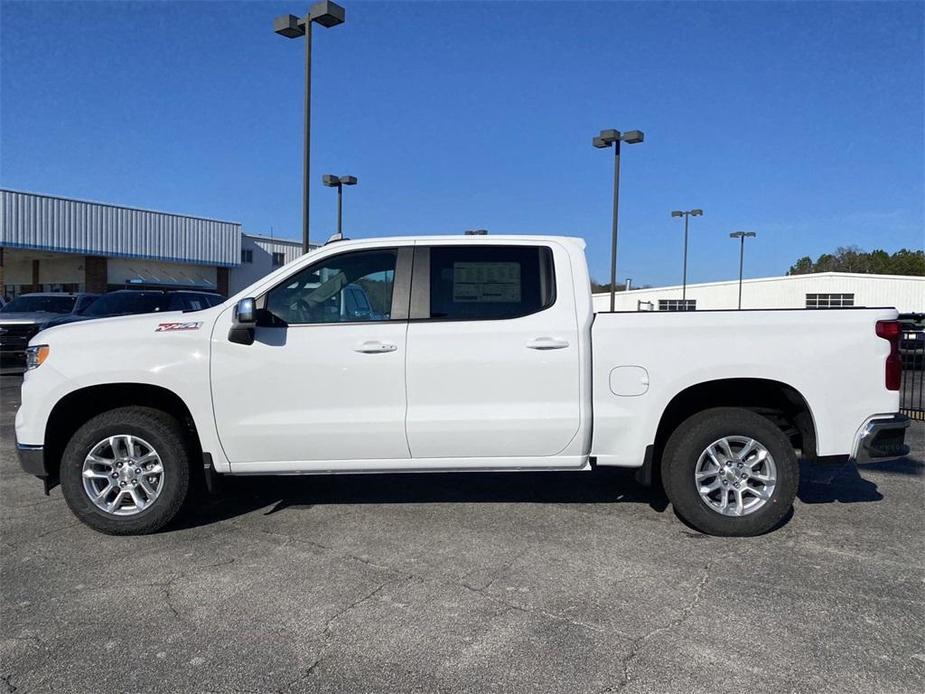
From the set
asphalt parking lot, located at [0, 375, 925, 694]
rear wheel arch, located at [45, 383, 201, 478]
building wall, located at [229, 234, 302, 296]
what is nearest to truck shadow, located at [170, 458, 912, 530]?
asphalt parking lot, located at [0, 375, 925, 694]

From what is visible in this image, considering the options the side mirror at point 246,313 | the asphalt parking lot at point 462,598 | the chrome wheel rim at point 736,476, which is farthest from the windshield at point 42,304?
the chrome wheel rim at point 736,476

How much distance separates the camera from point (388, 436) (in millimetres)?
4637

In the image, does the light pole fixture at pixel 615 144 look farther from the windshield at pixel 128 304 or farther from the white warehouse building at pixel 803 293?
the white warehouse building at pixel 803 293

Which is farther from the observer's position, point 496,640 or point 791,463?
point 791,463

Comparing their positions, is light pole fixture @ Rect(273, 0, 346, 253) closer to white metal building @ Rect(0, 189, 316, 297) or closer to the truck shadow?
the truck shadow

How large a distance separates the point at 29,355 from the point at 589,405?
378cm

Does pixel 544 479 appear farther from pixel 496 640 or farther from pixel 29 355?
pixel 29 355

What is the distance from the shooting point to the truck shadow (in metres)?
5.49

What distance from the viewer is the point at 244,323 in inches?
177

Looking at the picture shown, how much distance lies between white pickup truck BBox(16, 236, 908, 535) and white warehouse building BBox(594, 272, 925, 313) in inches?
1617

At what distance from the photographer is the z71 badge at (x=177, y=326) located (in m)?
4.70

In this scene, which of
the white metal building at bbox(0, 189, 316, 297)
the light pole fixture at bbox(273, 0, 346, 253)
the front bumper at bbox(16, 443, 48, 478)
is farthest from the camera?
the white metal building at bbox(0, 189, 316, 297)

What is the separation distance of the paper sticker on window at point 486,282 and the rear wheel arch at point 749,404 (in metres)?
1.31

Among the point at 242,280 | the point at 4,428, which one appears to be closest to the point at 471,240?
the point at 4,428
